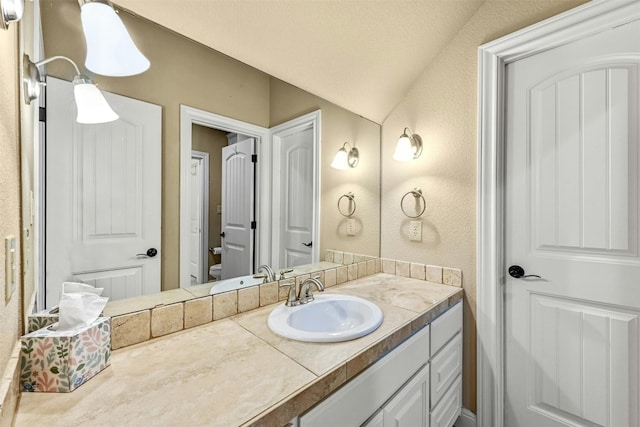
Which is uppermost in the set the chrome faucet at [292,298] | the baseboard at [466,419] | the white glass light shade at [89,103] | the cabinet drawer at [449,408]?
the white glass light shade at [89,103]

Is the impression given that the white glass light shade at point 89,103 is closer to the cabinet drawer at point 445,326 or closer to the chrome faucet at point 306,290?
the chrome faucet at point 306,290

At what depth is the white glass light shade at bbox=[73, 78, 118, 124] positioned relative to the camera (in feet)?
2.55

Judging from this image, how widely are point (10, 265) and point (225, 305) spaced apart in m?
0.66

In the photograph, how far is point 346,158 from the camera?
1.77 metres

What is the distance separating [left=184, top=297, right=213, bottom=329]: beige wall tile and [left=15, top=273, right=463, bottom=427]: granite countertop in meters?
0.03

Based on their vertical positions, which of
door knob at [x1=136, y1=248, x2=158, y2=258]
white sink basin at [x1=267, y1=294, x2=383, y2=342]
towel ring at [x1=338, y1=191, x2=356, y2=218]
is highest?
towel ring at [x1=338, y1=191, x2=356, y2=218]

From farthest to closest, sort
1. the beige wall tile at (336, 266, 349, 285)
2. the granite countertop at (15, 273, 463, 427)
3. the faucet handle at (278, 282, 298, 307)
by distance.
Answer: the beige wall tile at (336, 266, 349, 285) → the faucet handle at (278, 282, 298, 307) → the granite countertop at (15, 273, 463, 427)

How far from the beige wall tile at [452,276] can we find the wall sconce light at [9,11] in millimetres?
1775

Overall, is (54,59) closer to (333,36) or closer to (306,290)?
(333,36)

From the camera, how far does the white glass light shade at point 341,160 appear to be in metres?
1.71

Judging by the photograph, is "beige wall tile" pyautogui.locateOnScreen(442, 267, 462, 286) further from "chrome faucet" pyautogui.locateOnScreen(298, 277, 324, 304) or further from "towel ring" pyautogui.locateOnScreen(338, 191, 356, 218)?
"chrome faucet" pyautogui.locateOnScreen(298, 277, 324, 304)

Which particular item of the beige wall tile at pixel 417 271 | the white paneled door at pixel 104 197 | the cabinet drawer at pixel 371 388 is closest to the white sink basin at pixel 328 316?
the cabinet drawer at pixel 371 388

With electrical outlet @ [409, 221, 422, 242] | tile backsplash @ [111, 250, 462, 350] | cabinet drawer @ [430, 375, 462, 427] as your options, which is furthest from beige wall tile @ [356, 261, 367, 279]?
cabinet drawer @ [430, 375, 462, 427]

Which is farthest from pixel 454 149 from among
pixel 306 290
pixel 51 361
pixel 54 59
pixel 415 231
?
pixel 51 361
